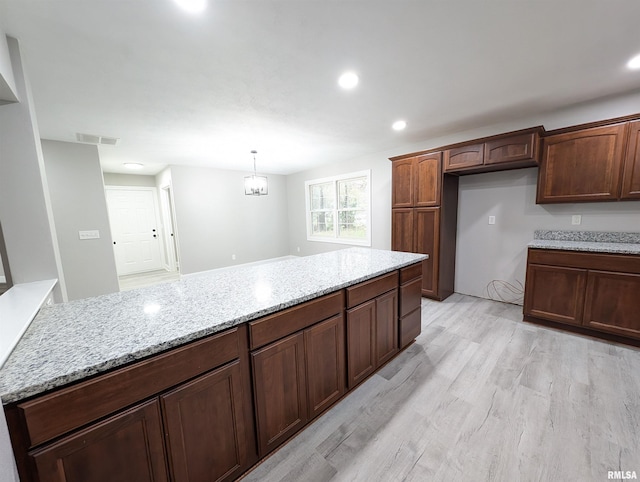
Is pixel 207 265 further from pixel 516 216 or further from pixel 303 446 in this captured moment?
pixel 516 216

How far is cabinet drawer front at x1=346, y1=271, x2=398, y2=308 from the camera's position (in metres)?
1.73

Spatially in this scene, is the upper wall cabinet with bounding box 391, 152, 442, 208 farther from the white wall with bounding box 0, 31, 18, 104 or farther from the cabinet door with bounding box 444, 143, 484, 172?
the white wall with bounding box 0, 31, 18, 104

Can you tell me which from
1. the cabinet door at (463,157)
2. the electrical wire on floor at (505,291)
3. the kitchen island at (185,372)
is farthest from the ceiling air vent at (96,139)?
the electrical wire on floor at (505,291)

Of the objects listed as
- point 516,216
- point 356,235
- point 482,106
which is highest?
point 482,106

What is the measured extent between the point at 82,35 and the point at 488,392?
11.9ft

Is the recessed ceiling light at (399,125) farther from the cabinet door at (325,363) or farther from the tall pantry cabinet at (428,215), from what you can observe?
the cabinet door at (325,363)

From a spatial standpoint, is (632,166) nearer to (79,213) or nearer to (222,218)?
(222,218)

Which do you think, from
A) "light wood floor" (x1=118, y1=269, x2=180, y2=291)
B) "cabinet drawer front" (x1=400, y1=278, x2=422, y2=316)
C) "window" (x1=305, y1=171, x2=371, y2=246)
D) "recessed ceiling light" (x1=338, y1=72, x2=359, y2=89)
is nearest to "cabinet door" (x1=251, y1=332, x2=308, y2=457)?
"cabinet drawer front" (x1=400, y1=278, x2=422, y2=316)

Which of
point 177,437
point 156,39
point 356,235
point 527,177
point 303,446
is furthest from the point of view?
point 356,235

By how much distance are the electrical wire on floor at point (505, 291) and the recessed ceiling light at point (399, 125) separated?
2484 millimetres

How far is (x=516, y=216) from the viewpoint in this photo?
323cm

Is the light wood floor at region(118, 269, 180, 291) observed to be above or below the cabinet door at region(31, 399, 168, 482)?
below

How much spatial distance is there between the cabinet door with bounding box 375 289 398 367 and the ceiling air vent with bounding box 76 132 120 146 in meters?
4.00

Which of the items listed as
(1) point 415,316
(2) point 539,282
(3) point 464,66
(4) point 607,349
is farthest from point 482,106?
(4) point 607,349
